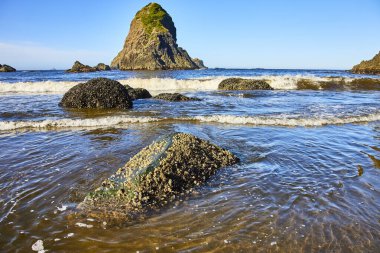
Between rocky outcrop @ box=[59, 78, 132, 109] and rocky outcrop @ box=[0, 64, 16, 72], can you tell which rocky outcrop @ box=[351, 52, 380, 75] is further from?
rocky outcrop @ box=[0, 64, 16, 72]

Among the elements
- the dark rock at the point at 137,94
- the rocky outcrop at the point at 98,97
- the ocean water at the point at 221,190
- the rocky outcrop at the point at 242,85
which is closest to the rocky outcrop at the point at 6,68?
the rocky outcrop at the point at 242,85

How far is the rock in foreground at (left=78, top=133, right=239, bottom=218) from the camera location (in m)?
3.79

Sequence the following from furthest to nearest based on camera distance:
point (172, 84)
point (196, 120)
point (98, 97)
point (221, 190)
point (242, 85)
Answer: point (172, 84), point (242, 85), point (98, 97), point (196, 120), point (221, 190)

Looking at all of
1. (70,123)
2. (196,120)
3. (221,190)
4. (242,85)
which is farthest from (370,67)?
(221,190)

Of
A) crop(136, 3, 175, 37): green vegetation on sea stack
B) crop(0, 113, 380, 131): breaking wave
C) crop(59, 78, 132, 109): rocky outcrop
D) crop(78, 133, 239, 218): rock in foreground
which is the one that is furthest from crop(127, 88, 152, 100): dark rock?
crop(136, 3, 175, 37): green vegetation on sea stack

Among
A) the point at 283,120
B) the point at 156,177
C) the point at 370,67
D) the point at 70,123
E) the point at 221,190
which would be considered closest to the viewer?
the point at 156,177

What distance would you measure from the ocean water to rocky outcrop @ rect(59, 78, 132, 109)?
3607 millimetres

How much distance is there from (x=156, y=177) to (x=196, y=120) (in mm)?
5875

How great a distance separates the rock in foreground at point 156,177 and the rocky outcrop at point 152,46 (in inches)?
4132

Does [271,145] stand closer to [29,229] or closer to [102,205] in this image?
[102,205]

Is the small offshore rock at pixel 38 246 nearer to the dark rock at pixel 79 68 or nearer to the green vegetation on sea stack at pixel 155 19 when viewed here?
the dark rock at pixel 79 68

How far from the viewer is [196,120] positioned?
995cm

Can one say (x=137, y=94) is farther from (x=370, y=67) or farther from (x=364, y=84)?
(x=370, y=67)

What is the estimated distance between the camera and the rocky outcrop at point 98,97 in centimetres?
1284
